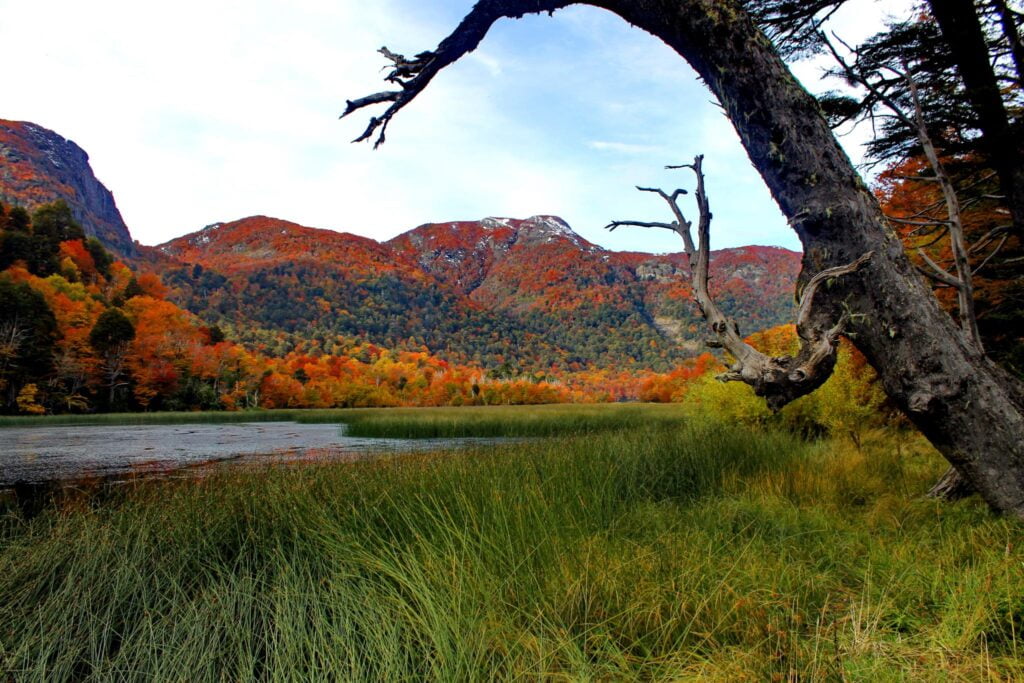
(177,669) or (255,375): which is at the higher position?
(177,669)

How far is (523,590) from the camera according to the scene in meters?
2.64

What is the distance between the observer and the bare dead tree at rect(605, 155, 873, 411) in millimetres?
2922

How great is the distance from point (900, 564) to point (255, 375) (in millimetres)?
61513

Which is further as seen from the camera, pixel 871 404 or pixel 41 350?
pixel 41 350

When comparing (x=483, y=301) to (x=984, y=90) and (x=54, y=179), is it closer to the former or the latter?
(x=54, y=179)

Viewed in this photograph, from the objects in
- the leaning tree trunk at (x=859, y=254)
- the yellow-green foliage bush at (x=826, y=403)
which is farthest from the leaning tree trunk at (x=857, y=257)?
the yellow-green foliage bush at (x=826, y=403)

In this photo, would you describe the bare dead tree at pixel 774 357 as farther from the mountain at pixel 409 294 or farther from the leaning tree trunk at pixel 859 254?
the mountain at pixel 409 294

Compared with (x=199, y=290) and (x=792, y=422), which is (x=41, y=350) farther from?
(x=199, y=290)

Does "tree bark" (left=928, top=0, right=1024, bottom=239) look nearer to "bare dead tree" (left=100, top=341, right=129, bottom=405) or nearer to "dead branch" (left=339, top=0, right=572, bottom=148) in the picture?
"dead branch" (left=339, top=0, right=572, bottom=148)

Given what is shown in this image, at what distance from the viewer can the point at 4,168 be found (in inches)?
4695

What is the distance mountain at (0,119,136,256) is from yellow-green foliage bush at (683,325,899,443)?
441 ft

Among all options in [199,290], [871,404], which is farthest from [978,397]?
[199,290]

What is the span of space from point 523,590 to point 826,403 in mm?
9513

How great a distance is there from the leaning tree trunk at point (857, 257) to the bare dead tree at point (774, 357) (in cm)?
13
